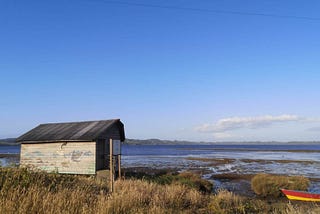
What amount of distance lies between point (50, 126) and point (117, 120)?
6068 millimetres

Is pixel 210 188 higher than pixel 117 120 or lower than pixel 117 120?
lower

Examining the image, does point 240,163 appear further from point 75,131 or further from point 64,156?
point 64,156

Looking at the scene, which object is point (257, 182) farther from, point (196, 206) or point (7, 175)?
point (7, 175)

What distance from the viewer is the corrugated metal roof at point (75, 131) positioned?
71.7 feet

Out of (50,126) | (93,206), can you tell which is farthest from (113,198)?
(50,126)

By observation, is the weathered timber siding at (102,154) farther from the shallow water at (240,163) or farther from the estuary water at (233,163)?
the estuary water at (233,163)

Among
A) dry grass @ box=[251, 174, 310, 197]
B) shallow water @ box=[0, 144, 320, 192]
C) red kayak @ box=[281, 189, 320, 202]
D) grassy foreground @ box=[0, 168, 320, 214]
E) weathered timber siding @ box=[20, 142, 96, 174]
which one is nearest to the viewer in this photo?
grassy foreground @ box=[0, 168, 320, 214]

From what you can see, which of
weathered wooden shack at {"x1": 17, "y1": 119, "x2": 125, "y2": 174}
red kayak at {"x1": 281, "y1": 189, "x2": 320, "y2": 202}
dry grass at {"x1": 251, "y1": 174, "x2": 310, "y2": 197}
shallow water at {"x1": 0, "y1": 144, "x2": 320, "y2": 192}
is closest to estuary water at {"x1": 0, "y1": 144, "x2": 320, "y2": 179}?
shallow water at {"x1": 0, "y1": 144, "x2": 320, "y2": 192}

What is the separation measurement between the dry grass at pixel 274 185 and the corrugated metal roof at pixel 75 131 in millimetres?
11182

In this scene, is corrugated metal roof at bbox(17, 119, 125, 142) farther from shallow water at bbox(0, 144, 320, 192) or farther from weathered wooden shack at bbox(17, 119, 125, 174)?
shallow water at bbox(0, 144, 320, 192)

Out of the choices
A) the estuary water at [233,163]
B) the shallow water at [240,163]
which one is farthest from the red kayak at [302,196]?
the estuary water at [233,163]

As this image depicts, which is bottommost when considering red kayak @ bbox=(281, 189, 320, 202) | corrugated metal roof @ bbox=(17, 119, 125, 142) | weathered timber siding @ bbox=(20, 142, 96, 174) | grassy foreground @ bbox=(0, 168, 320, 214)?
red kayak @ bbox=(281, 189, 320, 202)

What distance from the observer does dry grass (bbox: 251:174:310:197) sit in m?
22.8

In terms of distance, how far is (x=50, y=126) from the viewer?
25.6 metres
